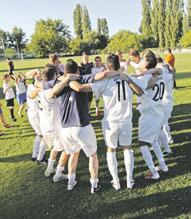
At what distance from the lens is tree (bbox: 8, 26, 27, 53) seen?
114438mm

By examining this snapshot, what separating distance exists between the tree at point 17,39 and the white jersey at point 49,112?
111m

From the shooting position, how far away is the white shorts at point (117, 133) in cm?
561

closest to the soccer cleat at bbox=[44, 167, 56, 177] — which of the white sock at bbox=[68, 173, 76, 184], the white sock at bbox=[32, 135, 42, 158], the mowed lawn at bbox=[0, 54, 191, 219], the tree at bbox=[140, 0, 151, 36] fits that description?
the mowed lawn at bbox=[0, 54, 191, 219]

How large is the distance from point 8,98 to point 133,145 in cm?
640

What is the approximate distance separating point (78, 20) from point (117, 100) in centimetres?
11548

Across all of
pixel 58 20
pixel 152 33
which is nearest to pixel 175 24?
pixel 152 33

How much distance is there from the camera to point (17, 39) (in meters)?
116

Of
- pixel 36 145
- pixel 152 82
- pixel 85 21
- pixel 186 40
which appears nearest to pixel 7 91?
pixel 36 145

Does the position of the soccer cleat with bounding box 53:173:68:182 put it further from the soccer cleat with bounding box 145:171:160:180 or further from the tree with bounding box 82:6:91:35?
the tree with bounding box 82:6:91:35

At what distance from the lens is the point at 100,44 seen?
97750 mm

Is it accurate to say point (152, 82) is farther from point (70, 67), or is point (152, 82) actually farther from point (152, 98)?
point (70, 67)

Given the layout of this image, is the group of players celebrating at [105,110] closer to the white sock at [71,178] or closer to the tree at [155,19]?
the white sock at [71,178]

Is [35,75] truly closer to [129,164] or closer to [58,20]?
[129,164]

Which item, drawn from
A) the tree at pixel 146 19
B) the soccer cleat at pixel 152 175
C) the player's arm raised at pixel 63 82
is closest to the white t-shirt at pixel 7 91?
the player's arm raised at pixel 63 82
